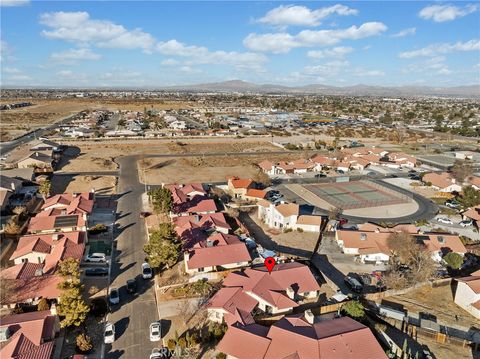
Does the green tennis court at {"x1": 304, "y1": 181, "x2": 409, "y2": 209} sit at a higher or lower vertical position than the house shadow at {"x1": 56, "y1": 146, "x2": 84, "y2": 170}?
lower

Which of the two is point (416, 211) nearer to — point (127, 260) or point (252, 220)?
point (252, 220)

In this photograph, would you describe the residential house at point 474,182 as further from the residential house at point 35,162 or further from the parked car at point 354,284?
the residential house at point 35,162

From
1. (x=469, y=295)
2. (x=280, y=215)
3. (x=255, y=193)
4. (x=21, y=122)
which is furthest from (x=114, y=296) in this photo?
(x=21, y=122)

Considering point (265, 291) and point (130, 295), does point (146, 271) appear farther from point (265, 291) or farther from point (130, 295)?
point (265, 291)

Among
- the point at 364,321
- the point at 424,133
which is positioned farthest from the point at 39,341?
the point at 424,133

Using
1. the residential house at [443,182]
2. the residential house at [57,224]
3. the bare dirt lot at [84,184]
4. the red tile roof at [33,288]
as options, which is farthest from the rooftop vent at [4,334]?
the residential house at [443,182]

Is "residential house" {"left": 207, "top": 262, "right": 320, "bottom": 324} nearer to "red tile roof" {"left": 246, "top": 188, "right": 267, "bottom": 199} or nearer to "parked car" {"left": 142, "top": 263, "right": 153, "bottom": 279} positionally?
"parked car" {"left": 142, "top": 263, "right": 153, "bottom": 279}

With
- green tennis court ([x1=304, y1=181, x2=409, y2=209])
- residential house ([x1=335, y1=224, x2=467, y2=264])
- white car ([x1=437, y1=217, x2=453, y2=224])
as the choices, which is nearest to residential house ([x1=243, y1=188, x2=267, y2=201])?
green tennis court ([x1=304, y1=181, x2=409, y2=209])
